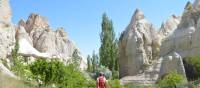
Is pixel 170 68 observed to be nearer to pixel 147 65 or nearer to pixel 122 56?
pixel 147 65

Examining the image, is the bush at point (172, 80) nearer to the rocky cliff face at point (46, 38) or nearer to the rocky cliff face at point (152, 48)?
the rocky cliff face at point (152, 48)

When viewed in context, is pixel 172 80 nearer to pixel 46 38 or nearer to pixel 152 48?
Answer: pixel 152 48

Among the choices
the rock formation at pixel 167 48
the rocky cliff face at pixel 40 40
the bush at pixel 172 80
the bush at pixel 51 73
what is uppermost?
the rocky cliff face at pixel 40 40

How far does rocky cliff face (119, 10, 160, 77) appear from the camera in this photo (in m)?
47.3

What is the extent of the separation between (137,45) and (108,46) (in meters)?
8.91

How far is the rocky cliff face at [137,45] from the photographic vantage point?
47344 mm

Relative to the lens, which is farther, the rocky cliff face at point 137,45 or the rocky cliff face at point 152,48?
the rocky cliff face at point 137,45

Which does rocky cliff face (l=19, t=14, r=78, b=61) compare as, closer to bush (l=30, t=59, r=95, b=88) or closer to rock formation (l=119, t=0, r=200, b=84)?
rock formation (l=119, t=0, r=200, b=84)

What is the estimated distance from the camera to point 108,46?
2208 inches

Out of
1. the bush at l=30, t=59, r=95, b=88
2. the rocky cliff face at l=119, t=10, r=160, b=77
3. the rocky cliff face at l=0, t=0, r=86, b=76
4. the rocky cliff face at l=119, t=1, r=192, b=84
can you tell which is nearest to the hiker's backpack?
the bush at l=30, t=59, r=95, b=88

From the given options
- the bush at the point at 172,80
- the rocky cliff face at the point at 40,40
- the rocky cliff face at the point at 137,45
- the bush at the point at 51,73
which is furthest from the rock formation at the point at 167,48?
the bush at the point at 51,73

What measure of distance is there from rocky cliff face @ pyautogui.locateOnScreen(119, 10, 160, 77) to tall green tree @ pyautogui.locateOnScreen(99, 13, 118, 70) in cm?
461

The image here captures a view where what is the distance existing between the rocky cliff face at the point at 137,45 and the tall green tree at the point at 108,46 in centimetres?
461

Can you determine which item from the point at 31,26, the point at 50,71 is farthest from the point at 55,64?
the point at 31,26
